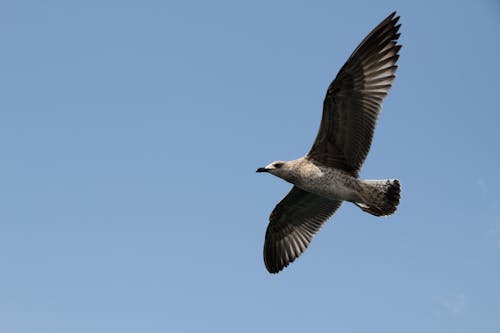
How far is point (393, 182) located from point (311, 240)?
264 cm

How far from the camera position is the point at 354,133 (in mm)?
10852

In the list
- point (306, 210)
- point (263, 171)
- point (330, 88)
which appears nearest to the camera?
point (330, 88)

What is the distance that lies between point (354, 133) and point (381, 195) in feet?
3.59

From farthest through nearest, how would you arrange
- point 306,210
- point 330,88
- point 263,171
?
1. point 306,210
2. point 263,171
3. point 330,88

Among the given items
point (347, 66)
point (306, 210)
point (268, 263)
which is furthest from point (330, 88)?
point (268, 263)

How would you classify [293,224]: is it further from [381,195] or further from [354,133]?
[354,133]

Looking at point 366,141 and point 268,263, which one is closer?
point 366,141

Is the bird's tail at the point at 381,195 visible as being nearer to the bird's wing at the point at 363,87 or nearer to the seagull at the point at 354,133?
the seagull at the point at 354,133

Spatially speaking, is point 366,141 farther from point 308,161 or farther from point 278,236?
point 278,236

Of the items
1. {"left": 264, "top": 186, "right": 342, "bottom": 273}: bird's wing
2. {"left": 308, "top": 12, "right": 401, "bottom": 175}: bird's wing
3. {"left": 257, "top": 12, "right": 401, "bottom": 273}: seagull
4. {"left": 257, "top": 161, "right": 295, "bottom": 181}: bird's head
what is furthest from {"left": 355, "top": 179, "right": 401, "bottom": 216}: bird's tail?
{"left": 264, "top": 186, "right": 342, "bottom": 273}: bird's wing

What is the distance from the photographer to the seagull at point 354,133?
1066cm

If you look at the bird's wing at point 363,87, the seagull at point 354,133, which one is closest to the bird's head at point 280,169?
the seagull at point 354,133

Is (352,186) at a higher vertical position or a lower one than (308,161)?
lower

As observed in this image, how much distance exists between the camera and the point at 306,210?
12781mm
